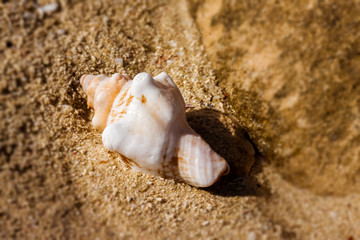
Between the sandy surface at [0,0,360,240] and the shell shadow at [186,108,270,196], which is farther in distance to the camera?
the shell shadow at [186,108,270,196]

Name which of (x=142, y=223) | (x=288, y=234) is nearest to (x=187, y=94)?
(x=142, y=223)

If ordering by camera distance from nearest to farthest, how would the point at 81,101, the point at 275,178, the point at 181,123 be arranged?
the point at 181,123 < the point at 275,178 < the point at 81,101

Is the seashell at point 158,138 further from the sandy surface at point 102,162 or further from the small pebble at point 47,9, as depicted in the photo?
the small pebble at point 47,9

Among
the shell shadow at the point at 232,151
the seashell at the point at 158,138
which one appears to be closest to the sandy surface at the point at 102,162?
the shell shadow at the point at 232,151

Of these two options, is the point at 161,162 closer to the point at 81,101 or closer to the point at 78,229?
the point at 78,229

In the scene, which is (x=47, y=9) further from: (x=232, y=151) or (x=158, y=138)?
(x=232, y=151)

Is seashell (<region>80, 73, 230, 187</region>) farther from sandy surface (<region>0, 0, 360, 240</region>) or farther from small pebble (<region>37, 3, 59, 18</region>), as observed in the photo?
small pebble (<region>37, 3, 59, 18</region>)

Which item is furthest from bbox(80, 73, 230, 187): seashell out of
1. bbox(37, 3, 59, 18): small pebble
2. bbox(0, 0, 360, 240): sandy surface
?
bbox(37, 3, 59, 18): small pebble
